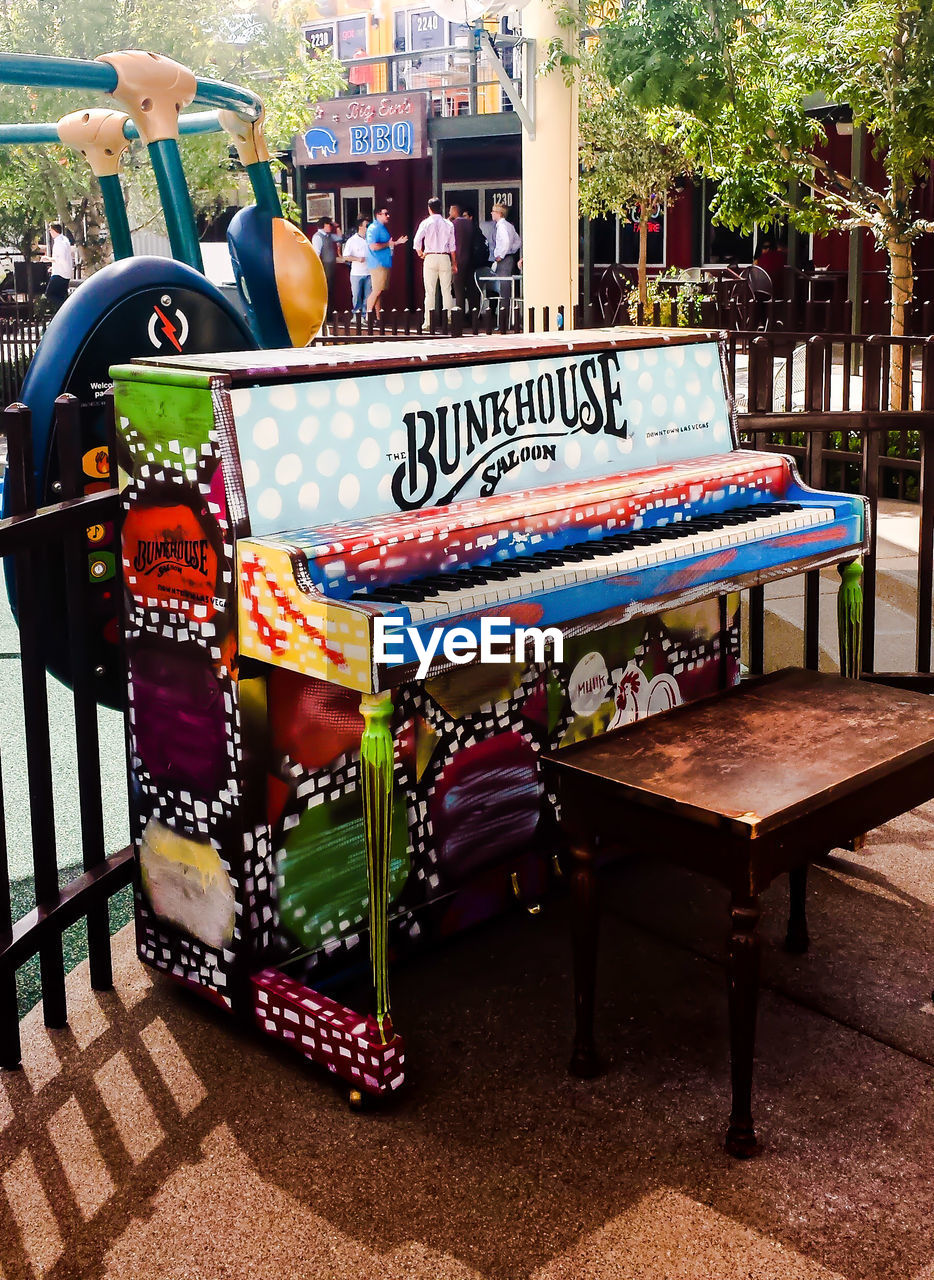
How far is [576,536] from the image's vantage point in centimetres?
324

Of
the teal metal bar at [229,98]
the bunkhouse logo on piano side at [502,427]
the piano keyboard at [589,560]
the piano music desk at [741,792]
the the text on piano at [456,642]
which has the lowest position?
the piano music desk at [741,792]

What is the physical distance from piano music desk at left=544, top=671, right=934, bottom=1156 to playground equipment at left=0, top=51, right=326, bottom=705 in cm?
135

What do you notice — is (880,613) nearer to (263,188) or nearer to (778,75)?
(263,188)

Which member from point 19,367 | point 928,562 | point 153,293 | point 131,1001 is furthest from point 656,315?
point 131,1001

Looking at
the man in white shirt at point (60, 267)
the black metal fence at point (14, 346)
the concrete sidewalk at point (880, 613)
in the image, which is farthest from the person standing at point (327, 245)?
the concrete sidewalk at point (880, 613)

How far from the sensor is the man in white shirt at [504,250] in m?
20.8

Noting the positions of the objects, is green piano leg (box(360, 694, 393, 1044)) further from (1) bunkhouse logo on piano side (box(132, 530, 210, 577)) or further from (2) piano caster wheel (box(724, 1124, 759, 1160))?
(2) piano caster wheel (box(724, 1124, 759, 1160))

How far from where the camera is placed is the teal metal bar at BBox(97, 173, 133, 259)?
5.20 metres

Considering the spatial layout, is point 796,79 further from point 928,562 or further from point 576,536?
point 576,536

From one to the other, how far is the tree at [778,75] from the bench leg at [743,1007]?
324 inches

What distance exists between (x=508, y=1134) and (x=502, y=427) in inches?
64.7

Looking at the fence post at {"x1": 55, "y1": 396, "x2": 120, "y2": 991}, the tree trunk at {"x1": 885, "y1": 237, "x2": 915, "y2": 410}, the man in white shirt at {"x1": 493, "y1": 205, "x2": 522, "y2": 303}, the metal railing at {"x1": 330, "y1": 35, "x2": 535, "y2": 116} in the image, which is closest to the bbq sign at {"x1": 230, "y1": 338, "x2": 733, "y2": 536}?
the fence post at {"x1": 55, "y1": 396, "x2": 120, "y2": 991}

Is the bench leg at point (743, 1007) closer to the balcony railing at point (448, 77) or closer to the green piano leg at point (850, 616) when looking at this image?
the green piano leg at point (850, 616)

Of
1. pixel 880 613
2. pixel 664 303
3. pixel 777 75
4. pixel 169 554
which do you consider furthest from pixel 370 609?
pixel 664 303
